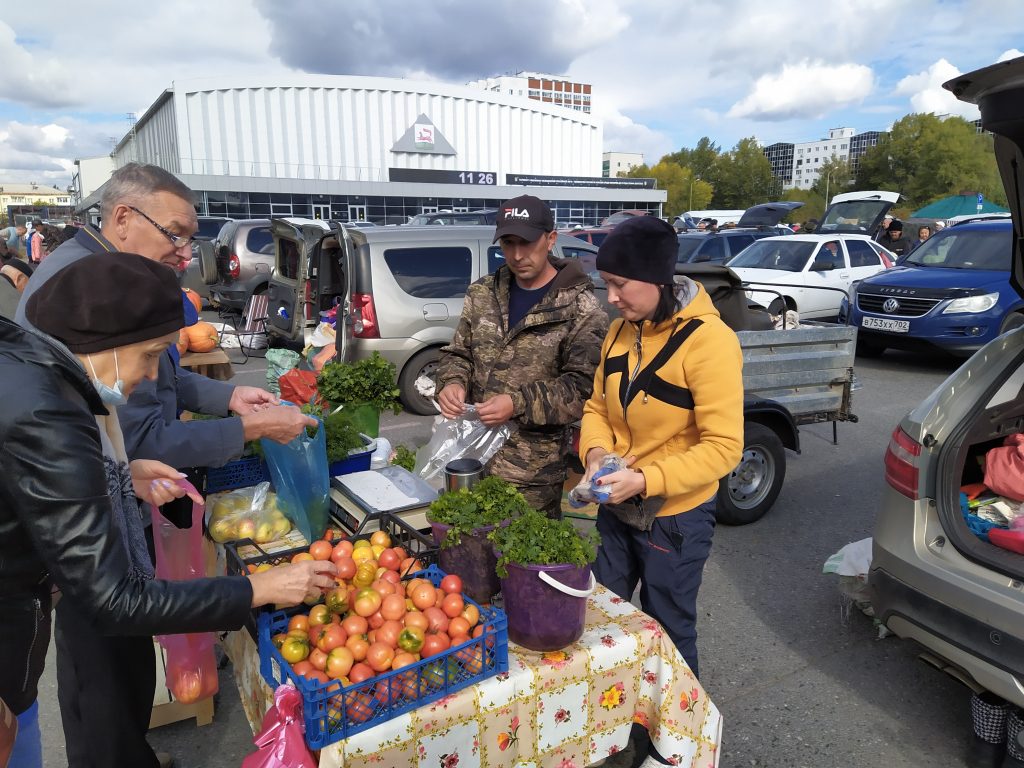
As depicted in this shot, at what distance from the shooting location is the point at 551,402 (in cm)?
286

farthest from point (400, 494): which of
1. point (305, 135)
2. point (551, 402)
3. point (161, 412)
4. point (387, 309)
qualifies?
point (305, 135)

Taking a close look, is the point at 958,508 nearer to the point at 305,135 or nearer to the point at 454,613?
the point at 454,613

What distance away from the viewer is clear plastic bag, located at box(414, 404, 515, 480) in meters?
3.10

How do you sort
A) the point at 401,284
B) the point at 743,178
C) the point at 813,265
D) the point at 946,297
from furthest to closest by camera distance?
the point at 743,178 < the point at 813,265 < the point at 946,297 < the point at 401,284

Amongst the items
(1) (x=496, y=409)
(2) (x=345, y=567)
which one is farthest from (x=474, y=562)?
(1) (x=496, y=409)

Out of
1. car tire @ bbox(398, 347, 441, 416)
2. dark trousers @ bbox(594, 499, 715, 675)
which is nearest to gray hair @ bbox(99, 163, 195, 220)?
dark trousers @ bbox(594, 499, 715, 675)

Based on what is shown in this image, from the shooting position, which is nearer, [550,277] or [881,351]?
[550,277]

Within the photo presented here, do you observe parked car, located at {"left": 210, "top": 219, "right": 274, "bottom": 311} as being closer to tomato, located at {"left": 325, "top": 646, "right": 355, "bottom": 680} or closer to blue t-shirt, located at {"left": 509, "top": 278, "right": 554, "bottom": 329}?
blue t-shirt, located at {"left": 509, "top": 278, "right": 554, "bottom": 329}

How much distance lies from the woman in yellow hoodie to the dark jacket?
4.32 ft

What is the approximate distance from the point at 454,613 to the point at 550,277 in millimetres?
1752

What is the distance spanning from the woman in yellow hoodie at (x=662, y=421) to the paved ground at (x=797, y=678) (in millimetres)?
887

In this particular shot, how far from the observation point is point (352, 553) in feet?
6.77

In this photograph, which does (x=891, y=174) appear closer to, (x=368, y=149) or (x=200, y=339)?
(x=368, y=149)

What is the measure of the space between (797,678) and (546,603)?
7.10ft
